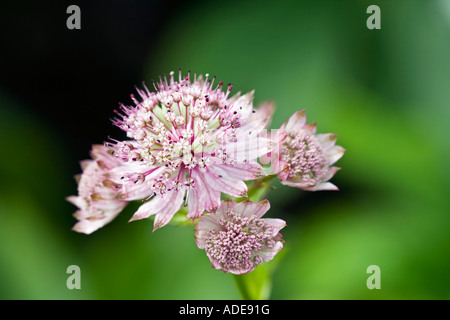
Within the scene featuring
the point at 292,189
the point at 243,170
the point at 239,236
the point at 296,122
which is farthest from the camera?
the point at 292,189

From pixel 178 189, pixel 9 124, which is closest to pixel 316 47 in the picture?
pixel 178 189

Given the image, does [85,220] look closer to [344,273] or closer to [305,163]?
[305,163]

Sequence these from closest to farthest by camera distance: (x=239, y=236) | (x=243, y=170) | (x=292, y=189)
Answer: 1. (x=239, y=236)
2. (x=243, y=170)
3. (x=292, y=189)

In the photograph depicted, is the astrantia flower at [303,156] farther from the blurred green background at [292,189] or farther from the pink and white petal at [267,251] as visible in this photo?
the blurred green background at [292,189]

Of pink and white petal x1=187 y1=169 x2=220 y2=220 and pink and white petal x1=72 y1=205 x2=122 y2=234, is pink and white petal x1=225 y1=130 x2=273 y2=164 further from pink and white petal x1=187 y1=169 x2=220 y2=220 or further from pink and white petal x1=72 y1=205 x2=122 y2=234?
pink and white petal x1=72 y1=205 x2=122 y2=234

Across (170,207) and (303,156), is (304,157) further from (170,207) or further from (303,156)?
(170,207)

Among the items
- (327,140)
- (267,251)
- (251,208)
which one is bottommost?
(267,251)

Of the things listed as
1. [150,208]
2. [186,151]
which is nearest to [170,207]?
[150,208]
